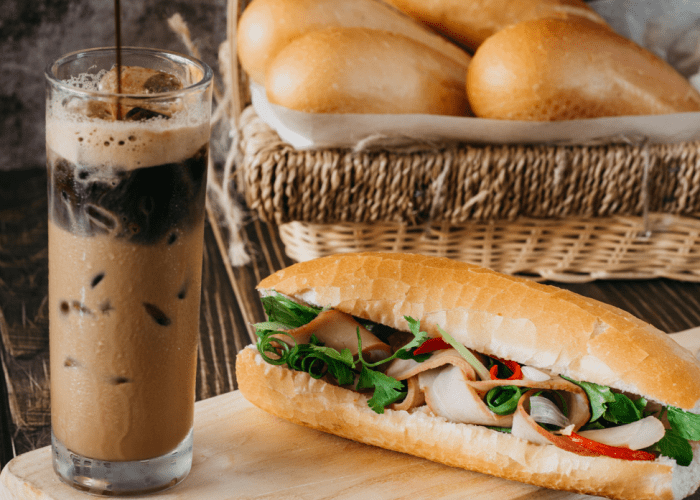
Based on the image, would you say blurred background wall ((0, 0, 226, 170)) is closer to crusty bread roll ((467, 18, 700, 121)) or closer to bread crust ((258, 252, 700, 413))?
crusty bread roll ((467, 18, 700, 121))

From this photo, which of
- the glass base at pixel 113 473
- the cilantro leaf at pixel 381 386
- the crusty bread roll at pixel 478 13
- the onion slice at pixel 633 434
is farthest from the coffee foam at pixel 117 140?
the crusty bread roll at pixel 478 13

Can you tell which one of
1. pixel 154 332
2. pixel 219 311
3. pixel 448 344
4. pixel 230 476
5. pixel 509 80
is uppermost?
pixel 509 80

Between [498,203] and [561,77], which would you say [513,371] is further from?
[561,77]

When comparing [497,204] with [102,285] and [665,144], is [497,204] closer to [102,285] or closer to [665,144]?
[665,144]

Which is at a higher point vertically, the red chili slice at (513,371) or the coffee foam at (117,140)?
the coffee foam at (117,140)

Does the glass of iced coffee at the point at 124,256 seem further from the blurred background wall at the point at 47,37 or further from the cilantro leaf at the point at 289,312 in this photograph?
the blurred background wall at the point at 47,37

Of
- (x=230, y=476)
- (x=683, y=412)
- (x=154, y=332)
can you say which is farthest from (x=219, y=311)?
(x=683, y=412)
